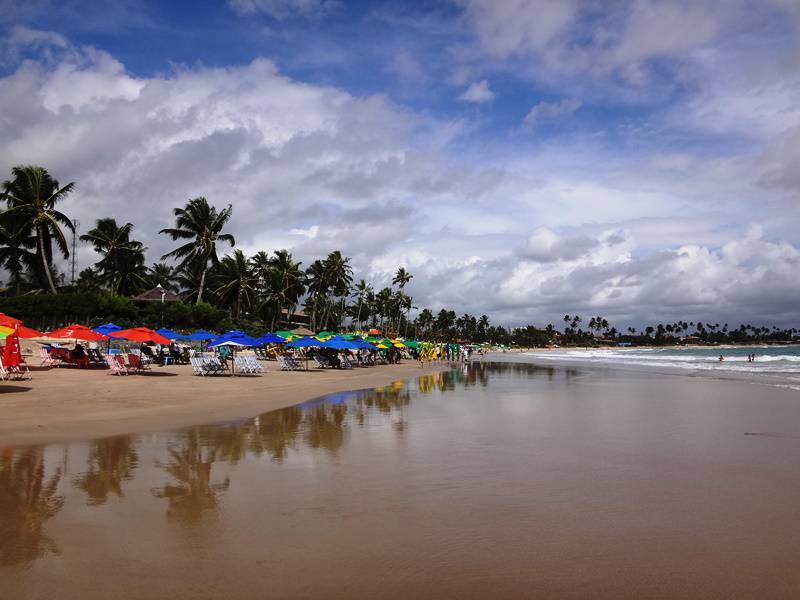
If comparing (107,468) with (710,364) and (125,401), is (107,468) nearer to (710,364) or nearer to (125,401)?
A: (125,401)

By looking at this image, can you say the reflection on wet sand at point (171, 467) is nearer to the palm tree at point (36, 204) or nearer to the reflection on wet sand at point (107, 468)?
the reflection on wet sand at point (107, 468)

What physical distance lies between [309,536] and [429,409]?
1011 cm

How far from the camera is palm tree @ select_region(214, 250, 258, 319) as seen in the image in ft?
175

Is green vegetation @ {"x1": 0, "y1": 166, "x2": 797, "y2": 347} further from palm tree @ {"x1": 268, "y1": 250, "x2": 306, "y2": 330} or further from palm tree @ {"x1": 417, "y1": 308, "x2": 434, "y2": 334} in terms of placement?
palm tree @ {"x1": 417, "y1": 308, "x2": 434, "y2": 334}

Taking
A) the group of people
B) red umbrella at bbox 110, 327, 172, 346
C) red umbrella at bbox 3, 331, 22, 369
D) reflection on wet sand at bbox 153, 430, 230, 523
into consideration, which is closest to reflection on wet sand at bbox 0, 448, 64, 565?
→ reflection on wet sand at bbox 153, 430, 230, 523

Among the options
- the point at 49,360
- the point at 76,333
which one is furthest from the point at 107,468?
the point at 49,360

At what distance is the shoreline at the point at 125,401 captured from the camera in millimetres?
10422

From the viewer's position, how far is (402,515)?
579cm

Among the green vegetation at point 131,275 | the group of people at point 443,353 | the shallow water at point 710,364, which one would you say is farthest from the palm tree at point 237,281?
the shallow water at point 710,364

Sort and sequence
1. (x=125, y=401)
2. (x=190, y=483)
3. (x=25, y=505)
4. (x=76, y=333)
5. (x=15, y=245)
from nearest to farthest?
(x=25, y=505)
(x=190, y=483)
(x=125, y=401)
(x=76, y=333)
(x=15, y=245)

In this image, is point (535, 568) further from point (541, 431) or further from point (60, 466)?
point (541, 431)

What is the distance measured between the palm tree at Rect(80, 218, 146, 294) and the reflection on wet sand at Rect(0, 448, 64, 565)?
44.0 meters

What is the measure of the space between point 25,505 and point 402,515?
3686 millimetres

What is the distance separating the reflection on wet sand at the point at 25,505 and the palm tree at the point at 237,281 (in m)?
45.7
